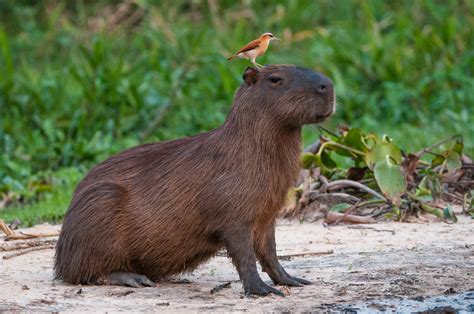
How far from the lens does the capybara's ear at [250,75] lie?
492 centimetres

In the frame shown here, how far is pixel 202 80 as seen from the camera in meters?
11.2

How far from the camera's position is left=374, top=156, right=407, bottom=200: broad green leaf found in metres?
6.52

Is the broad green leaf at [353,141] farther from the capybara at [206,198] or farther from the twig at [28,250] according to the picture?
the twig at [28,250]

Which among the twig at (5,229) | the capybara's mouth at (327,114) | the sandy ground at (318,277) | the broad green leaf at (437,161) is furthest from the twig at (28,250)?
A: the broad green leaf at (437,161)

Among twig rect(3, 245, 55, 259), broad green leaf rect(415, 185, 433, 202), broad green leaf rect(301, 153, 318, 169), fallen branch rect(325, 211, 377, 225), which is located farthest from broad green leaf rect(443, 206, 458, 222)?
twig rect(3, 245, 55, 259)

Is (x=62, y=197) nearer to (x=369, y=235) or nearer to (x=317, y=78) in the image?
(x=369, y=235)

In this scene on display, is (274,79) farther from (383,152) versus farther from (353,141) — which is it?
(353,141)

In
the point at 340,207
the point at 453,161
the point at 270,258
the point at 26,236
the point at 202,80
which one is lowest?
the point at 270,258

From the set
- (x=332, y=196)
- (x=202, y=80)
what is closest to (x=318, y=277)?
(x=332, y=196)

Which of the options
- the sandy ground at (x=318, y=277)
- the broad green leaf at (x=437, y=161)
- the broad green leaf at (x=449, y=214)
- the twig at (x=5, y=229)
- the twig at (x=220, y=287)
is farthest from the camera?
the broad green leaf at (x=437, y=161)

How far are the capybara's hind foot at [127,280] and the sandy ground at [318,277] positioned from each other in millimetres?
52

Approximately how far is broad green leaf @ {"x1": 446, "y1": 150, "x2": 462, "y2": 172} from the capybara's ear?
7.63 ft

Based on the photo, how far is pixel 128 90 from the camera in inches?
410

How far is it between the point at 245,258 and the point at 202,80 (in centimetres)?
660
